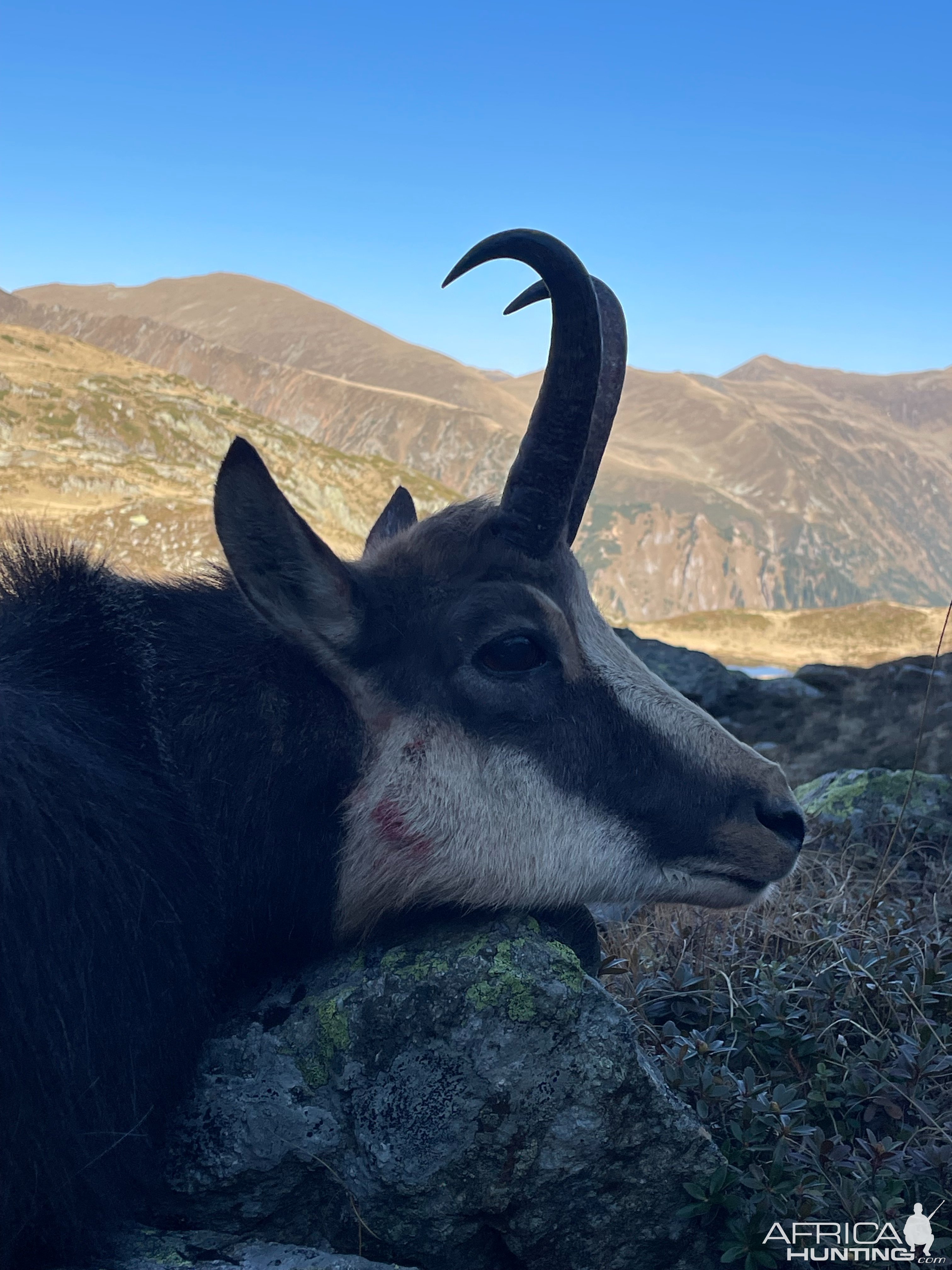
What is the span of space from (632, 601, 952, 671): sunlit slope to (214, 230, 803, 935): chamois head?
13165mm

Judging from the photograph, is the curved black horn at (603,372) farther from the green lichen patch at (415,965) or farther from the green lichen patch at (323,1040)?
the green lichen patch at (323,1040)

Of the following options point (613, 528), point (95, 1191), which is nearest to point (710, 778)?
point (95, 1191)

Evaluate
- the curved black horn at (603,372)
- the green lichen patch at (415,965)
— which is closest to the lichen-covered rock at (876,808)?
the curved black horn at (603,372)

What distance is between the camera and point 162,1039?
9.33ft

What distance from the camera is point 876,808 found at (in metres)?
6.11

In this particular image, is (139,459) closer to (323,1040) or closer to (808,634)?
(808,634)

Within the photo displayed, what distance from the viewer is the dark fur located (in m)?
2.56

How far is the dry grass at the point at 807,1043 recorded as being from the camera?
290 centimetres

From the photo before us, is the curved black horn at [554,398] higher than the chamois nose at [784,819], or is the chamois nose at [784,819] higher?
the curved black horn at [554,398]

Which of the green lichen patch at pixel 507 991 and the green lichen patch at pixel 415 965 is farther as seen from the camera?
the green lichen patch at pixel 415 965

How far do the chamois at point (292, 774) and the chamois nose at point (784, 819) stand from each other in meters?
0.01

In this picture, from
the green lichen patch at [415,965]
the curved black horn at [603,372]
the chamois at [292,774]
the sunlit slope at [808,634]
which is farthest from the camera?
the sunlit slope at [808,634]

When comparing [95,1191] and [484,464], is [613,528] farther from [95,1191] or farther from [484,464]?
[95,1191]

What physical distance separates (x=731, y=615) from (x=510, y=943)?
27.7 meters
